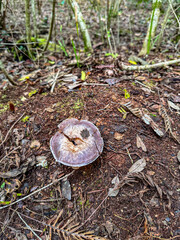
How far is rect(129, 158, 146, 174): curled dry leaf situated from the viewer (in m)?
1.76

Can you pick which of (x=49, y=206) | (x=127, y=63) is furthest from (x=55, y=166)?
(x=127, y=63)

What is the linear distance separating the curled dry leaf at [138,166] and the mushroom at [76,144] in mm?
419

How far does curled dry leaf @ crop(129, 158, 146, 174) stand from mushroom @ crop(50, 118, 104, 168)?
419 millimetres

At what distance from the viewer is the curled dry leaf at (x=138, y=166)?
1760 mm

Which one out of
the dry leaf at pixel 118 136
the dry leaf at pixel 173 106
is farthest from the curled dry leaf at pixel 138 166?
the dry leaf at pixel 173 106

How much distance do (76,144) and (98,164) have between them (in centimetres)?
36

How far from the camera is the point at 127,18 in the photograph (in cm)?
790

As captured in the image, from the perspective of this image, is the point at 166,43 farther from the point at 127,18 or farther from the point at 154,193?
the point at 154,193

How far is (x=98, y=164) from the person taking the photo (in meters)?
1.87

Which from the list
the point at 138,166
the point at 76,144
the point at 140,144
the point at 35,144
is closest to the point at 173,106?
the point at 140,144

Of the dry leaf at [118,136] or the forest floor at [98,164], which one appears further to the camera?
the dry leaf at [118,136]

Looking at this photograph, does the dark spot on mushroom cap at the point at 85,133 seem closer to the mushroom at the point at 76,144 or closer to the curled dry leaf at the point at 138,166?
the mushroom at the point at 76,144

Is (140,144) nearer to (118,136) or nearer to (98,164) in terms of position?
(118,136)

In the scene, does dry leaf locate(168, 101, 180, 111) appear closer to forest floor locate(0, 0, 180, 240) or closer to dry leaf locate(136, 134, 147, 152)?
forest floor locate(0, 0, 180, 240)
